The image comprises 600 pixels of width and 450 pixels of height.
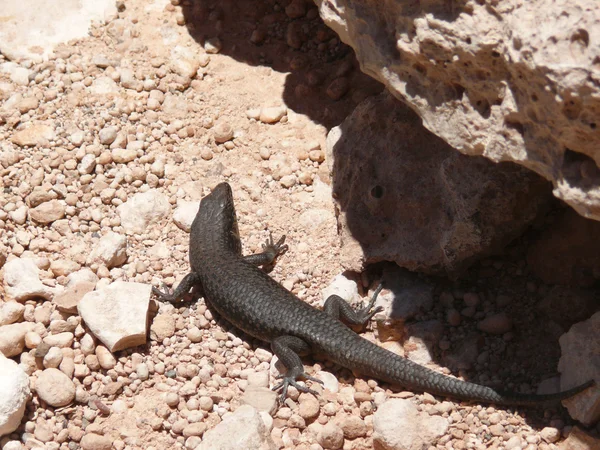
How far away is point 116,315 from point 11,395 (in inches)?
33.5

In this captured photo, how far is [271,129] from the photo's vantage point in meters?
6.67

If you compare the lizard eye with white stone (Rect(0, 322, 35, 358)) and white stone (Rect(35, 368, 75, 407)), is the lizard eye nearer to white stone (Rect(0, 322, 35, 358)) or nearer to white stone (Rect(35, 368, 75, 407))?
white stone (Rect(35, 368, 75, 407))

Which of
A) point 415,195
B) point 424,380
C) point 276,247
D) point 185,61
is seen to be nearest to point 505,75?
point 415,195

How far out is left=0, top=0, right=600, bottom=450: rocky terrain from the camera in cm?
486

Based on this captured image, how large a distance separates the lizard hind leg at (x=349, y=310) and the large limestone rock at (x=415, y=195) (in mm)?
243

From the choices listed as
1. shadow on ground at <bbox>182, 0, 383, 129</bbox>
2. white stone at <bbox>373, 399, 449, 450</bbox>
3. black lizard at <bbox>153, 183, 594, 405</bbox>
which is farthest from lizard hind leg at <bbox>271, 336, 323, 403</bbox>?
shadow on ground at <bbox>182, 0, 383, 129</bbox>

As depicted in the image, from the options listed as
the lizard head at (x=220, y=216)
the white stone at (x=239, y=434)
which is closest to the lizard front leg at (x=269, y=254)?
the lizard head at (x=220, y=216)

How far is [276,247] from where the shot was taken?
609 centimetres

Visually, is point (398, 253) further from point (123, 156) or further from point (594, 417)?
point (123, 156)

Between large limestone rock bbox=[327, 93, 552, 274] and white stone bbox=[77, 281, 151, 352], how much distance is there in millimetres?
1474

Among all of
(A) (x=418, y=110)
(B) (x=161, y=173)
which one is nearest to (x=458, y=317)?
(A) (x=418, y=110)

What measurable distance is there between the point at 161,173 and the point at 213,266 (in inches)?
39.4

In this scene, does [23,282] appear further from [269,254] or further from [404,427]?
[404,427]

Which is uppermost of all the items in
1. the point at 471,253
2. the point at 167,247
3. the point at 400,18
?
the point at 400,18
